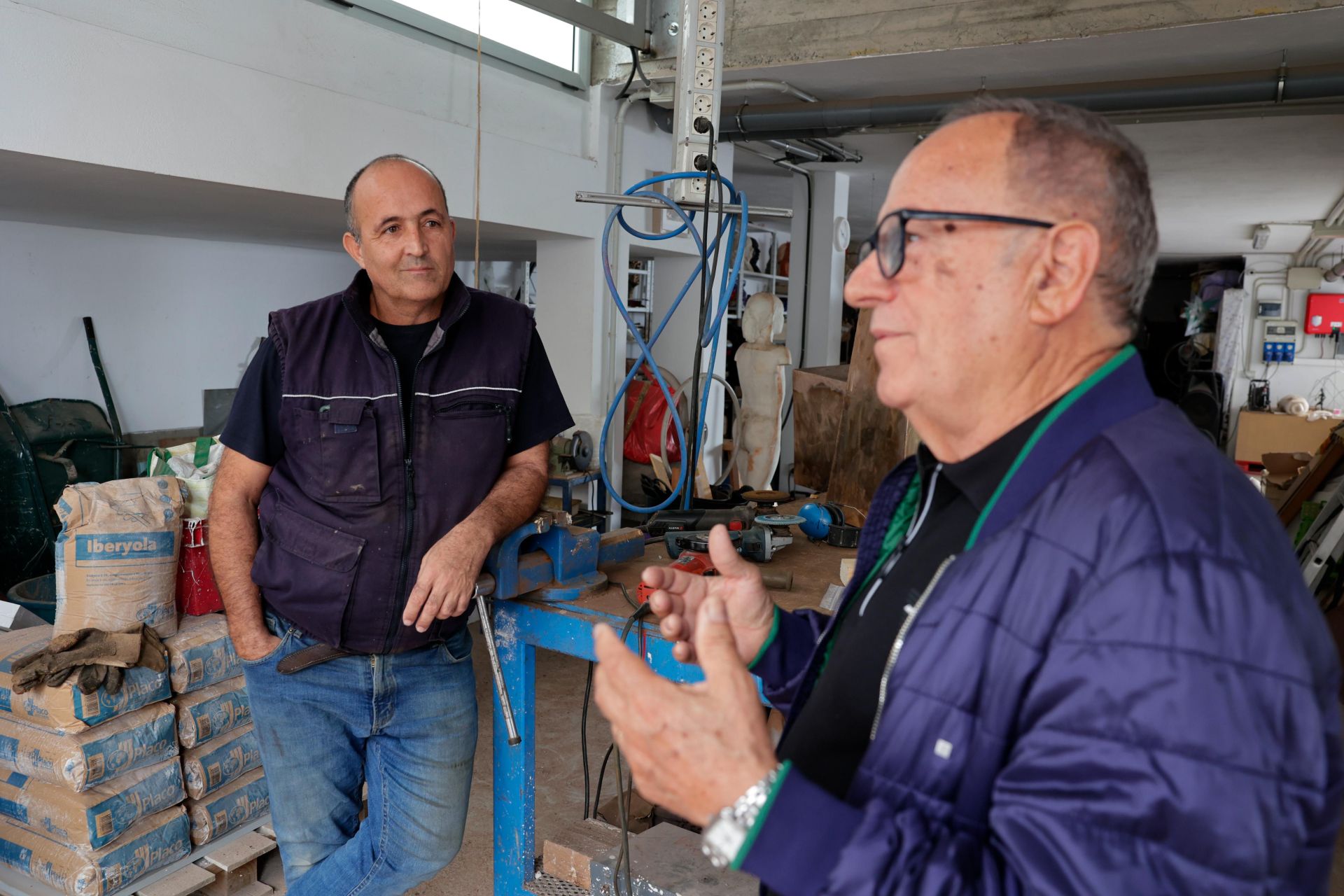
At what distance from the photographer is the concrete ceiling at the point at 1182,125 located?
3746mm

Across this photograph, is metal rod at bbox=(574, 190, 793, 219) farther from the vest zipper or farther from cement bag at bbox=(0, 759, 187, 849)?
cement bag at bbox=(0, 759, 187, 849)

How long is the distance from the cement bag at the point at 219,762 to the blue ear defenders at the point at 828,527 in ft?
5.12

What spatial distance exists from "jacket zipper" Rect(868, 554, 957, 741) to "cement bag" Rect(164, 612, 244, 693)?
216 cm

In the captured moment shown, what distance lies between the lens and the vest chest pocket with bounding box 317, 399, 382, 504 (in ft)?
6.04

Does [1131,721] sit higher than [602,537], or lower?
higher

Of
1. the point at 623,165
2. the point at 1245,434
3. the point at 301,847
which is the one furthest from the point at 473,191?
the point at 1245,434

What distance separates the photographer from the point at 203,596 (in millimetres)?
2830

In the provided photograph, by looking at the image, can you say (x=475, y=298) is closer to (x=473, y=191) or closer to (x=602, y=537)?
(x=602, y=537)

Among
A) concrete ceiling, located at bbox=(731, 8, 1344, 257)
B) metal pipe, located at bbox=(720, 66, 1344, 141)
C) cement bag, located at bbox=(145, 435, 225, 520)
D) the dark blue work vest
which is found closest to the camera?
the dark blue work vest

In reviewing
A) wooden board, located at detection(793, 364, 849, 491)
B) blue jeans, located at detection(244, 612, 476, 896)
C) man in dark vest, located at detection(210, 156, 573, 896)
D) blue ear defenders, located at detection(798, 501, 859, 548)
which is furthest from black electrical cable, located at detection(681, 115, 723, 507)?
blue jeans, located at detection(244, 612, 476, 896)

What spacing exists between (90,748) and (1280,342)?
486 inches

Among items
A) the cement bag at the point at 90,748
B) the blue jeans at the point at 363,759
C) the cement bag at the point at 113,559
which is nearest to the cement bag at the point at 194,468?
the cement bag at the point at 113,559

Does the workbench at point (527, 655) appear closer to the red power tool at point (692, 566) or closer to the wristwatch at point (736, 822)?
the red power tool at point (692, 566)

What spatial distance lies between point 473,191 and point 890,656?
3332mm
